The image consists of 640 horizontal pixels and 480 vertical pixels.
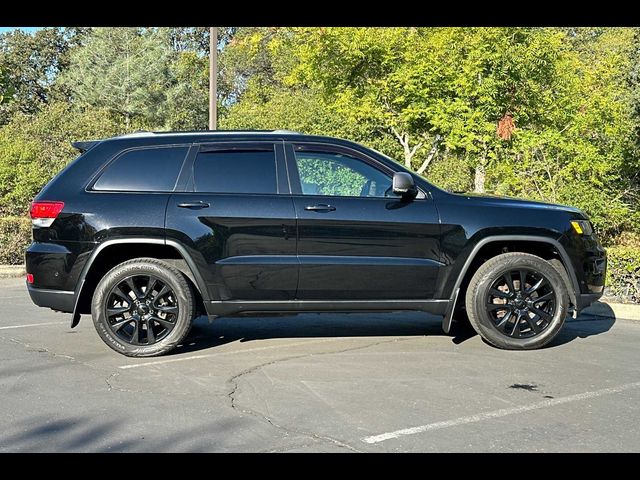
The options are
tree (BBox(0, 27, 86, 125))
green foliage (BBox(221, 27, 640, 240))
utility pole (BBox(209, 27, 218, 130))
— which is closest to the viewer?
green foliage (BBox(221, 27, 640, 240))

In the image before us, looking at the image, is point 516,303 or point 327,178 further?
point 327,178

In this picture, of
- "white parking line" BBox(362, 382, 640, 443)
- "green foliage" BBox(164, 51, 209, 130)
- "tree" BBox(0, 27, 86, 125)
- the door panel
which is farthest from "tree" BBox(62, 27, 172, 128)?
"white parking line" BBox(362, 382, 640, 443)

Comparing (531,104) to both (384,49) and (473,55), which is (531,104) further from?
(384,49)

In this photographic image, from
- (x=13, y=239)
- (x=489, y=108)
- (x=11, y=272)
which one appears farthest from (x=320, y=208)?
(x=13, y=239)

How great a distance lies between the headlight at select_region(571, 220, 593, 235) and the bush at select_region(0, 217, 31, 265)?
10.3 metres

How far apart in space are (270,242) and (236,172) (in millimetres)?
711

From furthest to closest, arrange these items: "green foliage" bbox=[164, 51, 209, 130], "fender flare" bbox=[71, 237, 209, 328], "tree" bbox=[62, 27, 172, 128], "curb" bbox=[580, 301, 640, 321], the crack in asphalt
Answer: "green foliage" bbox=[164, 51, 209, 130] < "tree" bbox=[62, 27, 172, 128] < "curb" bbox=[580, 301, 640, 321] < "fender flare" bbox=[71, 237, 209, 328] < the crack in asphalt

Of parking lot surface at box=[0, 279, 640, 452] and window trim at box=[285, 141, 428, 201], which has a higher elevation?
window trim at box=[285, 141, 428, 201]

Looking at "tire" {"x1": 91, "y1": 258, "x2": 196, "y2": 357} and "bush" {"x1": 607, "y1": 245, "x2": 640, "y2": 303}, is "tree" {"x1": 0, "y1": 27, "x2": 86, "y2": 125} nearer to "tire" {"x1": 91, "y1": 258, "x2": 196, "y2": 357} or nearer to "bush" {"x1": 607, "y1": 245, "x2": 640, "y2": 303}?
"bush" {"x1": 607, "y1": 245, "x2": 640, "y2": 303}

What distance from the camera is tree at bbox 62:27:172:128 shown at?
4450cm

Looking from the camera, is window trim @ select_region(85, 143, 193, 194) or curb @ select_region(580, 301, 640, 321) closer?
window trim @ select_region(85, 143, 193, 194)

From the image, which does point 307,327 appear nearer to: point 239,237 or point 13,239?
point 239,237

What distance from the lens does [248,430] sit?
15.2ft

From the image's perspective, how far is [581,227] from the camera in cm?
696
